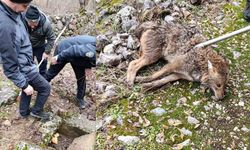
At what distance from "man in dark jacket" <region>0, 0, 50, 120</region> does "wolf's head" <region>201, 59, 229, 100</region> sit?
7.08 ft

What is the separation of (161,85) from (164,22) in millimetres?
1104

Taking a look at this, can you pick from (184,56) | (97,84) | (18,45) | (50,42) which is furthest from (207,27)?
(18,45)

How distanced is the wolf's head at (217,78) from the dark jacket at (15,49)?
7.61 feet

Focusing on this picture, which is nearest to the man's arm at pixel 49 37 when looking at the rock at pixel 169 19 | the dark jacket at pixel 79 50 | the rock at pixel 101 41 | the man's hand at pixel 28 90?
the dark jacket at pixel 79 50

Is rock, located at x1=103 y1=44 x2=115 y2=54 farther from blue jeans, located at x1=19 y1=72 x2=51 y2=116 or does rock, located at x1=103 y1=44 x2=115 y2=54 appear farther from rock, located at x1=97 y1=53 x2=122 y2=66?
blue jeans, located at x1=19 y1=72 x2=51 y2=116

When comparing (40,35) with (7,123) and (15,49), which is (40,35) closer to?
(15,49)

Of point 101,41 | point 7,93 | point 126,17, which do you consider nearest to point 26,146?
point 7,93

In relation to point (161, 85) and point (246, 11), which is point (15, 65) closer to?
point (161, 85)

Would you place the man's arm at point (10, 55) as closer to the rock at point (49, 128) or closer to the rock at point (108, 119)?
the rock at point (49, 128)

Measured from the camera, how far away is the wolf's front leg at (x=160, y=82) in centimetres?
536

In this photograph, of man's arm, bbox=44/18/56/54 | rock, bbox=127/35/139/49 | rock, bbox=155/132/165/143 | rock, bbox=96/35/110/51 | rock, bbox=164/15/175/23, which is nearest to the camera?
man's arm, bbox=44/18/56/54

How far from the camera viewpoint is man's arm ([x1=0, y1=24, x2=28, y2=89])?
12.2 feet

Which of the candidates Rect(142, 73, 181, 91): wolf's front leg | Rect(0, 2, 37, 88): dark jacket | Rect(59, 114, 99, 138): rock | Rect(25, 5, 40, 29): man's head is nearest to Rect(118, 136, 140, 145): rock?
Rect(59, 114, 99, 138): rock

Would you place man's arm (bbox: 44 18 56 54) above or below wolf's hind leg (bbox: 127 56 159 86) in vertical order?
above
